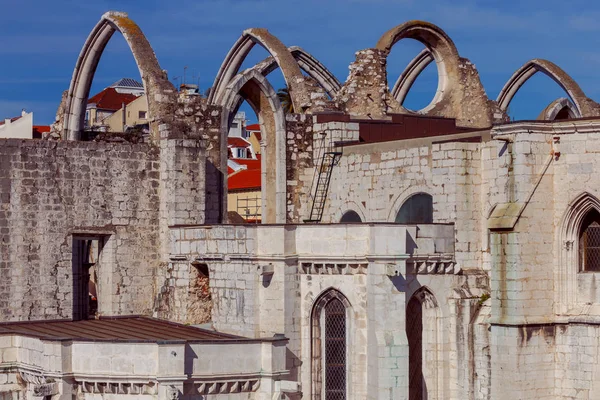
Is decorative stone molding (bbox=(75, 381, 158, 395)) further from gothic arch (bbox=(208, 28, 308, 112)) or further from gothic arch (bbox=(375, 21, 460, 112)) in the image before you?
gothic arch (bbox=(375, 21, 460, 112))

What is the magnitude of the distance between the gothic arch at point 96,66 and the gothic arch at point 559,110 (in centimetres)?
1300

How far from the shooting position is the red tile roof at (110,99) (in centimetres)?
7688

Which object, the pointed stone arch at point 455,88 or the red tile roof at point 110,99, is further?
the red tile roof at point 110,99

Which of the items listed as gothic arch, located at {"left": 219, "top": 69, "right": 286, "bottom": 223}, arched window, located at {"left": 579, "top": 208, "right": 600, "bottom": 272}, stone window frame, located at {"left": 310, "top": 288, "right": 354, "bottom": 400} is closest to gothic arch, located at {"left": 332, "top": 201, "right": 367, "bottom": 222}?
gothic arch, located at {"left": 219, "top": 69, "right": 286, "bottom": 223}

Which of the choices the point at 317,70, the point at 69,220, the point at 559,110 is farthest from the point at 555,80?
the point at 69,220

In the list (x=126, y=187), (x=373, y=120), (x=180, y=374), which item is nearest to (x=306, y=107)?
(x=373, y=120)

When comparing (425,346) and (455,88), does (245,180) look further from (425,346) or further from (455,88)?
(425,346)

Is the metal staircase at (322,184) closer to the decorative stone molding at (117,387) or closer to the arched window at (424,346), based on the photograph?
the arched window at (424,346)

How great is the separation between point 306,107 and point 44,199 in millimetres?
8141

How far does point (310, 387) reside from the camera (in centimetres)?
2820

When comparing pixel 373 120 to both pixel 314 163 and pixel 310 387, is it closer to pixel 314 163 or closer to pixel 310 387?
pixel 314 163

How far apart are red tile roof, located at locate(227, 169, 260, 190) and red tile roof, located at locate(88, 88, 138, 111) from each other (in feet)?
75.6

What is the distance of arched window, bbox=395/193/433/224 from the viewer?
30125 mm

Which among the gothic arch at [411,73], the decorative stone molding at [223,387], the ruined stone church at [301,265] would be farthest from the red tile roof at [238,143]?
the decorative stone molding at [223,387]
